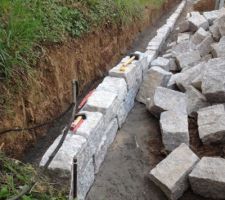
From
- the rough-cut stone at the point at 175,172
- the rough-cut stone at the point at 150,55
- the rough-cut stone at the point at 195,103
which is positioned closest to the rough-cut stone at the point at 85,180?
the rough-cut stone at the point at 175,172

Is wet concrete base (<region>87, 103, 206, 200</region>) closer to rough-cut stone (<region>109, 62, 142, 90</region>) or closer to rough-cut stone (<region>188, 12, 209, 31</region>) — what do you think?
rough-cut stone (<region>109, 62, 142, 90</region>)

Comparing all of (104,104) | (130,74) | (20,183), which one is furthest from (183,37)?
(20,183)

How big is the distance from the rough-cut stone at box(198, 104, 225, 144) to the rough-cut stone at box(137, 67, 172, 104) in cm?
101

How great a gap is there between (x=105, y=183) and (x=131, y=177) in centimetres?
29

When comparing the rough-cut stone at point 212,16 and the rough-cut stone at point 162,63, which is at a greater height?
the rough-cut stone at point 212,16

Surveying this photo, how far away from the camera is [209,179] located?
313 cm

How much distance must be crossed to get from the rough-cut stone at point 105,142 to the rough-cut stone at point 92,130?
9cm

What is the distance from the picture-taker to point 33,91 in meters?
3.46

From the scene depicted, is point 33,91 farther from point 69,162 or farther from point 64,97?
point 69,162

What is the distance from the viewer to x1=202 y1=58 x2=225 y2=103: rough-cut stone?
13.7 ft

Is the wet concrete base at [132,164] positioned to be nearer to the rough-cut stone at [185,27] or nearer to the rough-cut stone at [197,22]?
the rough-cut stone at [197,22]

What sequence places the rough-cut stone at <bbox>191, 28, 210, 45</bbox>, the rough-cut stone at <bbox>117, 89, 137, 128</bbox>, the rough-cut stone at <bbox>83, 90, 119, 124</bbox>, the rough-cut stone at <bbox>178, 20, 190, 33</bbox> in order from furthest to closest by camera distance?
the rough-cut stone at <bbox>178, 20, 190, 33</bbox> < the rough-cut stone at <bbox>191, 28, 210, 45</bbox> < the rough-cut stone at <bbox>117, 89, 137, 128</bbox> < the rough-cut stone at <bbox>83, 90, 119, 124</bbox>

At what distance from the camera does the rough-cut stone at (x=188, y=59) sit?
5766 mm

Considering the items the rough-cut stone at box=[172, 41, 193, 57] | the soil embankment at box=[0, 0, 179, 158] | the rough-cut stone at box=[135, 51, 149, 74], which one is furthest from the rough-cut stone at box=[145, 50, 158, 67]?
the soil embankment at box=[0, 0, 179, 158]
